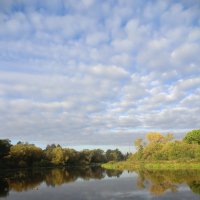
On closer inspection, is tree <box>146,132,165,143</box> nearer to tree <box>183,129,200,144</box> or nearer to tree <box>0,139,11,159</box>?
tree <box>183,129,200,144</box>

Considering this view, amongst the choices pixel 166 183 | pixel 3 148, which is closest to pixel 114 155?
pixel 3 148

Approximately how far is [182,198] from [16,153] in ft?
258

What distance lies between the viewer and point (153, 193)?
32031 mm

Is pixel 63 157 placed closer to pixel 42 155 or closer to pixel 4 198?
pixel 42 155

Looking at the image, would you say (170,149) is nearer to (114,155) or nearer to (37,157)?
(37,157)

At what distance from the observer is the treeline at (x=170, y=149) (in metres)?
80.4

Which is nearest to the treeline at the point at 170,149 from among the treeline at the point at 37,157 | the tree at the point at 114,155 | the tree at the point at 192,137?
the tree at the point at 192,137

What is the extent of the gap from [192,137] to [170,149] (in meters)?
17.4

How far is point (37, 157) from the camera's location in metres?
113

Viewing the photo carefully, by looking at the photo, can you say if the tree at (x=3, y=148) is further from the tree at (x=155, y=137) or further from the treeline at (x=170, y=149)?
the tree at (x=155, y=137)

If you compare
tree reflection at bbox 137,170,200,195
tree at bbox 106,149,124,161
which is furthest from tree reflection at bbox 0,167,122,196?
tree at bbox 106,149,124,161

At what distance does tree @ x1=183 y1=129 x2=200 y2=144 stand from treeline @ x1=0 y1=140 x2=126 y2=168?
49.5 metres

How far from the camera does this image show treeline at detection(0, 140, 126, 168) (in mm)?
95312

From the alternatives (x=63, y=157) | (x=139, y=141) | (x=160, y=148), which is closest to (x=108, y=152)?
(x=63, y=157)
